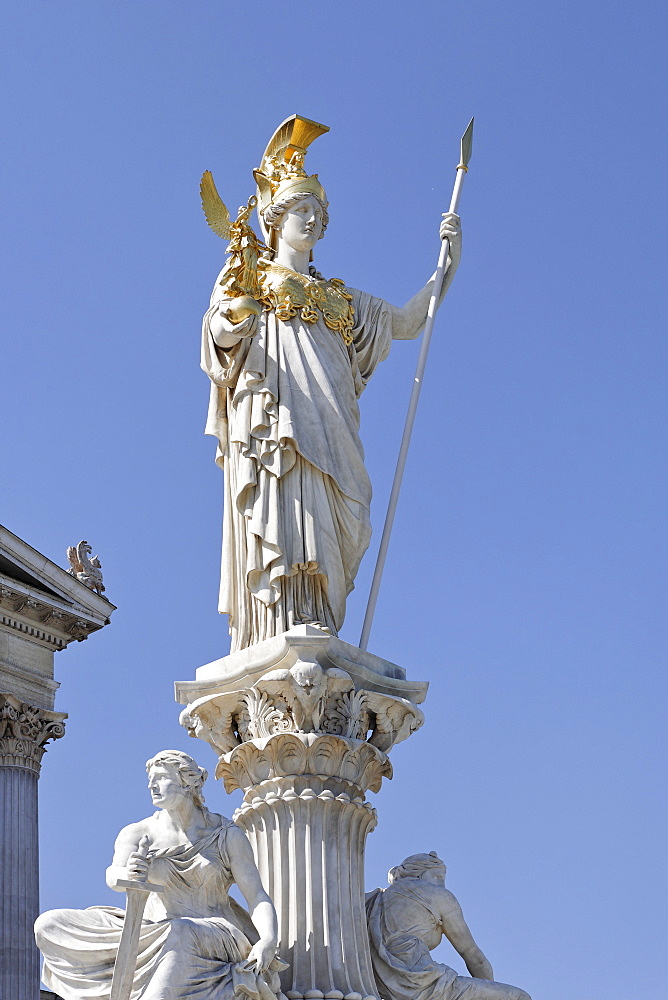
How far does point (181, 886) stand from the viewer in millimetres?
10539

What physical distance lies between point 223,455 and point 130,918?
3801 millimetres

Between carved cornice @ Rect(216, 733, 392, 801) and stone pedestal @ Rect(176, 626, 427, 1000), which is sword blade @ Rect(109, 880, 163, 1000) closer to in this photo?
stone pedestal @ Rect(176, 626, 427, 1000)

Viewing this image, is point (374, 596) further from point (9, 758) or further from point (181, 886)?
point (9, 758)

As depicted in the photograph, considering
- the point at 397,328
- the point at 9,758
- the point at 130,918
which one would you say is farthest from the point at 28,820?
the point at 130,918

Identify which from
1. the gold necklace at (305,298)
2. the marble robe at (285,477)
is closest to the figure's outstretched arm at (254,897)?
the marble robe at (285,477)

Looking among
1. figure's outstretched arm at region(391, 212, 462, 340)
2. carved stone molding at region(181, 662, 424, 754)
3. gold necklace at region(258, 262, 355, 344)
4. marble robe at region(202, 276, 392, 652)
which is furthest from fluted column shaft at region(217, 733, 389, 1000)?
figure's outstretched arm at region(391, 212, 462, 340)

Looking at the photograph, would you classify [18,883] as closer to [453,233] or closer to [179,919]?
[453,233]

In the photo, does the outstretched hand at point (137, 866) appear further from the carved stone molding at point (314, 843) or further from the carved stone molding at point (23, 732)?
the carved stone molding at point (23, 732)

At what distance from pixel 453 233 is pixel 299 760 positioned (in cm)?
459

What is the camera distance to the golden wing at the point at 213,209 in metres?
13.1

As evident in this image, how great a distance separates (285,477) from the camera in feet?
40.2

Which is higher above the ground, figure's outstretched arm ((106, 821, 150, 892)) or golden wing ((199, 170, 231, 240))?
golden wing ((199, 170, 231, 240))

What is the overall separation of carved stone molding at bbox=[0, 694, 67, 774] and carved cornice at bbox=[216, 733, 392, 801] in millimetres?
18139

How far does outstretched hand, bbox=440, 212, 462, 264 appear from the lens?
13828mm
